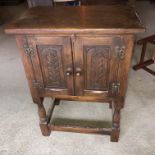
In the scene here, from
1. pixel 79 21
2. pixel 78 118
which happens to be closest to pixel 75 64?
pixel 79 21

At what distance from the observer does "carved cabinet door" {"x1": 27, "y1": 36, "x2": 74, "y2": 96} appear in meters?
0.93

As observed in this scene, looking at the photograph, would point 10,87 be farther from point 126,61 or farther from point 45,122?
point 126,61

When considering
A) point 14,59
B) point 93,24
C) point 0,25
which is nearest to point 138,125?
point 93,24

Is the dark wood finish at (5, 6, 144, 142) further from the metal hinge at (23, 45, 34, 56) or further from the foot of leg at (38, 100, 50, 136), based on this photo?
the foot of leg at (38, 100, 50, 136)

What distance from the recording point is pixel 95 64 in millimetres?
980

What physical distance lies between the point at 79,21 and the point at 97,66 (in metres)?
0.26

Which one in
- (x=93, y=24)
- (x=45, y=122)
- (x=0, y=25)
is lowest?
(x=0, y=25)

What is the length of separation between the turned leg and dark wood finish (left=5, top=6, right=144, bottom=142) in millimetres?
12

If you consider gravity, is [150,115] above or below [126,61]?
below

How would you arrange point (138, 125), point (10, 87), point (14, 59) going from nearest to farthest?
point (138, 125) < point (10, 87) < point (14, 59)

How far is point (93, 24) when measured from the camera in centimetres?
89

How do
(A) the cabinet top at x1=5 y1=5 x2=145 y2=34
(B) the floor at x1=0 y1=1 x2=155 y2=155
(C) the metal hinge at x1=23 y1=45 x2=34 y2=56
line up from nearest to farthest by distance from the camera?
(A) the cabinet top at x1=5 y1=5 x2=145 y2=34 → (C) the metal hinge at x1=23 y1=45 x2=34 y2=56 → (B) the floor at x1=0 y1=1 x2=155 y2=155

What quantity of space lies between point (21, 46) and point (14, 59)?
167 centimetres

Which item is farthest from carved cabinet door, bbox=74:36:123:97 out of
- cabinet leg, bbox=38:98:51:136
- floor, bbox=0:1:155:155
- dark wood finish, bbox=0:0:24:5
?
dark wood finish, bbox=0:0:24:5
